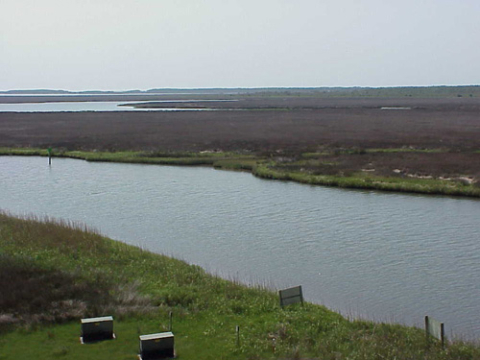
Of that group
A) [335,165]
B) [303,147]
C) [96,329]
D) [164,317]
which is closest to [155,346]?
[96,329]

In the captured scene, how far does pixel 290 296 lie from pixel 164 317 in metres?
3.28

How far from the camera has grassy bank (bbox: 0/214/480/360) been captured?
12.9 metres

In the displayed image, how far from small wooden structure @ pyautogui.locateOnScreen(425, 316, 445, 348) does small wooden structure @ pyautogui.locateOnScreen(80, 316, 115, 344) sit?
6940 millimetres

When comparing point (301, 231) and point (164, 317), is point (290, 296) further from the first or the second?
point (301, 231)

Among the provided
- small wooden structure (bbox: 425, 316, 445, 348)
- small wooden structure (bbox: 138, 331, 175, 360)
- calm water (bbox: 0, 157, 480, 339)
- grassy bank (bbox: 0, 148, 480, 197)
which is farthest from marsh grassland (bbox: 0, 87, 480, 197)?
small wooden structure (bbox: 138, 331, 175, 360)

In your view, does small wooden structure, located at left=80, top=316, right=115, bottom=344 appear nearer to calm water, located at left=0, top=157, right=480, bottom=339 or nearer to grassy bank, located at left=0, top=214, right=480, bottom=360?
grassy bank, located at left=0, top=214, right=480, bottom=360

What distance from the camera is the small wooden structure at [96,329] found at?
1324cm

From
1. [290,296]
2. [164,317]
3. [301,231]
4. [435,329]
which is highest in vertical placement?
[435,329]

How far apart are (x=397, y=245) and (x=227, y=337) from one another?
12259mm

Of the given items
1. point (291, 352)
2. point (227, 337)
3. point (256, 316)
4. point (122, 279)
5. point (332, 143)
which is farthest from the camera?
point (332, 143)

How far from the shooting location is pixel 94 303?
1535 cm

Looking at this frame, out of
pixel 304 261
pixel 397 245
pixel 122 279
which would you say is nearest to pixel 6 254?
pixel 122 279

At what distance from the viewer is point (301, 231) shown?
86.7 ft

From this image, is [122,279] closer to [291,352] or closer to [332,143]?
[291,352]
